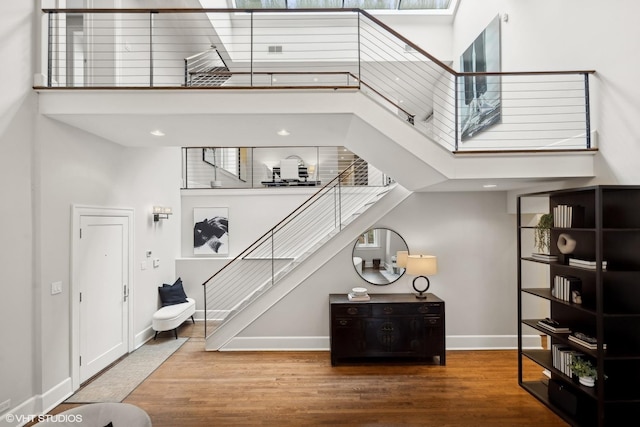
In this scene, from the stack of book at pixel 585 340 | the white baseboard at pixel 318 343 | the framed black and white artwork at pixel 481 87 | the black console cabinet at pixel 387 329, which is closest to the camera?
the stack of book at pixel 585 340

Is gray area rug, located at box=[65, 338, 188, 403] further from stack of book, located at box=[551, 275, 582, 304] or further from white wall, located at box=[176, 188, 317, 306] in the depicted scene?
stack of book, located at box=[551, 275, 582, 304]

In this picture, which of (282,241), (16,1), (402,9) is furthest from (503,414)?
(402,9)

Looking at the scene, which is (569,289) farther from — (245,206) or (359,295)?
(245,206)

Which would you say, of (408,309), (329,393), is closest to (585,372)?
(408,309)

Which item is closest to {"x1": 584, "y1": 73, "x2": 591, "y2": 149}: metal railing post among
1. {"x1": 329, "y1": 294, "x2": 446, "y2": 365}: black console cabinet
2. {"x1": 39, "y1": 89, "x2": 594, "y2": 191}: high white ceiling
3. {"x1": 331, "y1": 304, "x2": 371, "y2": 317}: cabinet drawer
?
{"x1": 39, "y1": 89, "x2": 594, "y2": 191}: high white ceiling

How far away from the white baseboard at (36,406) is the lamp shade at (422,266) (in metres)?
4.36

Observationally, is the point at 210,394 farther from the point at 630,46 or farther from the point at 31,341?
the point at 630,46

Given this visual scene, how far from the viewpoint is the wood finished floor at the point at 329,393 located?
135 inches

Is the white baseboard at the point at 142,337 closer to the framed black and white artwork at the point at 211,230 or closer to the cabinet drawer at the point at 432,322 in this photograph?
→ the framed black and white artwork at the point at 211,230

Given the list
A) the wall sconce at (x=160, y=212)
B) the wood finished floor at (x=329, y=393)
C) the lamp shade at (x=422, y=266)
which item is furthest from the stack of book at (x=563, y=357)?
the wall sconce at (x=160, y=212)

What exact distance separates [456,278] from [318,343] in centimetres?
234

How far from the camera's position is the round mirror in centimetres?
531

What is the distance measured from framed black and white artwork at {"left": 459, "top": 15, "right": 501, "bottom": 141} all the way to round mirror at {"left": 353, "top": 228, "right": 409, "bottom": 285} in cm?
259

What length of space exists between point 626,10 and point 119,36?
571 centimetres
